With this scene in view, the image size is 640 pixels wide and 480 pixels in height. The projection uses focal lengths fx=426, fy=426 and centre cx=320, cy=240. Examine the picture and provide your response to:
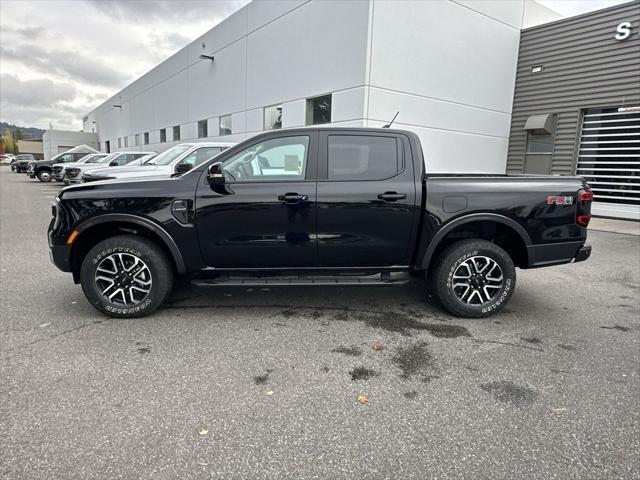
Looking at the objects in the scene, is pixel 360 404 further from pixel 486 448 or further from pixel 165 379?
pixel 165 379

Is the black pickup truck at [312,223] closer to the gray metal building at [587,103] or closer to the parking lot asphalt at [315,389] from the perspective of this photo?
the parking lot asphalt at [315,389]

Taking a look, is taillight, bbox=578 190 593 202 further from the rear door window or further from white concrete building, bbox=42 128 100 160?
white concrete building, bbox=42 128 100 160

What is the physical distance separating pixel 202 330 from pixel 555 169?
13.6 m

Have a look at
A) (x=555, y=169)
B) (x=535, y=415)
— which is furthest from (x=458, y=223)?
(x=555, y=169)

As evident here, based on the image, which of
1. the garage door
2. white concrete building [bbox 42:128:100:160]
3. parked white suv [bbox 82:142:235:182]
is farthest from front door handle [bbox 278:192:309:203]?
white concrete building [bbox 42:128:100:160]

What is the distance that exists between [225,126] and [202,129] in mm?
3141

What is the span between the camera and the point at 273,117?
613 inches

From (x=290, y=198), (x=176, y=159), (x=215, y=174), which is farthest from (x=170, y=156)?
(x=290, y=198)

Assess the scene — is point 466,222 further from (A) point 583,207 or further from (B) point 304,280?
(B) point 304,280

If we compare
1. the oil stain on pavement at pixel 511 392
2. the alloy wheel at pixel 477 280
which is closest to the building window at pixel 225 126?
the alloy wheel at pixel 477 280

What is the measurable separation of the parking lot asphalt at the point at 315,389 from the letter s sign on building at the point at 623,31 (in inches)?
415

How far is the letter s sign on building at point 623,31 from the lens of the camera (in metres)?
11.8

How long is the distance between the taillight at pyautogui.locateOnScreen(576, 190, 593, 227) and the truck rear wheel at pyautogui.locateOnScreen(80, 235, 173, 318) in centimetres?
419

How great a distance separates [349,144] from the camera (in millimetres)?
4348
